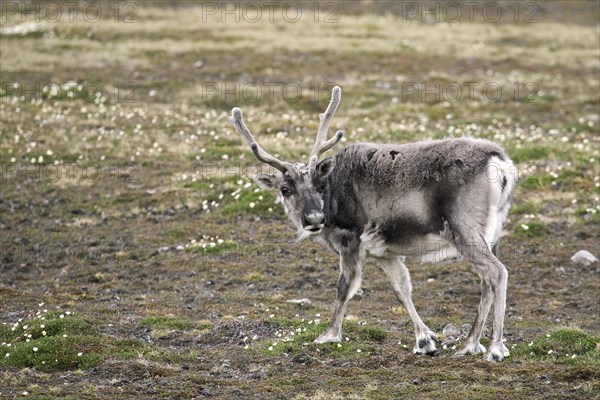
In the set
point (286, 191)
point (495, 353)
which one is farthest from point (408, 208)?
point (495, 353)

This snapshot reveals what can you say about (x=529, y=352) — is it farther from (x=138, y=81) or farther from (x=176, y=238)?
(x=138, y=81)

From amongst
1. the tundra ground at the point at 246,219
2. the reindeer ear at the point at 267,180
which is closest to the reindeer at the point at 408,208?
the reindeer ear at the point at 267,180

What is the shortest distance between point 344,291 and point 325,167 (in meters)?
2.17

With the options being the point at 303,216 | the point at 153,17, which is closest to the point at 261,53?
the point at 153,17

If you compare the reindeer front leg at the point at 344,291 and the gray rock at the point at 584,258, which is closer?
the reindeer front leg at the point at 344,291

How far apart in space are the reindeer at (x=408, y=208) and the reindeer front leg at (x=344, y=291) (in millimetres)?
17

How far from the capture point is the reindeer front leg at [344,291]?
15.4m

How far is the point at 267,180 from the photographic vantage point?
1617cm

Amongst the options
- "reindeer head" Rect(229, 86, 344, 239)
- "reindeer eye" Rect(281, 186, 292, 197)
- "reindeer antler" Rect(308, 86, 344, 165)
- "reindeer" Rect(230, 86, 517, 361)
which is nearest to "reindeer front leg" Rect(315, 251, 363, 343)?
"reindeer" Rect(230, 86, 517, 361)

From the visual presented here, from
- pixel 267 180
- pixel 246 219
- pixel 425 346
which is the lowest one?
pixel 246 219

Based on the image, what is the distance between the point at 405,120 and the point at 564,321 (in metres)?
19.0

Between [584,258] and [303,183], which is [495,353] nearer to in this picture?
[303,183]

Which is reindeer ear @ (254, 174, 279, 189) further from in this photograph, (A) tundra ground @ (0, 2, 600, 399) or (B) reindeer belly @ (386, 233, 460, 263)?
(A) tundra ground @ (0, 2, 600, 399)

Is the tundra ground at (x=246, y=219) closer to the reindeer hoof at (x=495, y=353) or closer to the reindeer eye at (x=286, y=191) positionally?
the reindeer hoof at (x=495, y=353)
